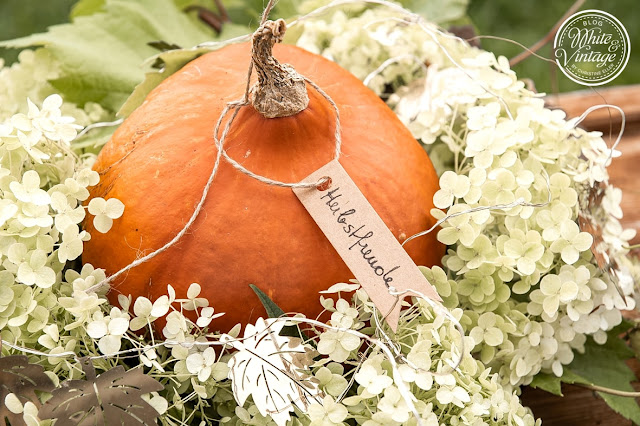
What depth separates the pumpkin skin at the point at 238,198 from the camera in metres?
0.68

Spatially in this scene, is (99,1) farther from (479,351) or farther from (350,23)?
(479,351)

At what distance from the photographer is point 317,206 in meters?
0.69

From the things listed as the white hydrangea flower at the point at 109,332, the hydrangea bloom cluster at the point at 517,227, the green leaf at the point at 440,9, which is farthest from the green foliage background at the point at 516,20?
the white hydrangea flower at the point at 109,332

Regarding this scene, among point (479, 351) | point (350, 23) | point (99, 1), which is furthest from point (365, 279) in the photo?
point (99, 1)

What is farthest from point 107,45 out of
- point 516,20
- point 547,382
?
point 516,20

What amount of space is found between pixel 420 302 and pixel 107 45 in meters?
0.75

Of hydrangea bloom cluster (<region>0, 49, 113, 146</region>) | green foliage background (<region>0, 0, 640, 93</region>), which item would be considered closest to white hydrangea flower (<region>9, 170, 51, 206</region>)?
hydrangea bloom cluster (<region>0, 49, 113, 146</region>)

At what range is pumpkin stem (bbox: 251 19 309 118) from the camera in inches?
26.0

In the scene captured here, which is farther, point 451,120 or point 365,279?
point 451,120

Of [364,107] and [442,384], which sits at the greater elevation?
[364,107]

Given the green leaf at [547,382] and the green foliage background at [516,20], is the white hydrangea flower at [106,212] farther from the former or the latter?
the green foliage background at [516,20]

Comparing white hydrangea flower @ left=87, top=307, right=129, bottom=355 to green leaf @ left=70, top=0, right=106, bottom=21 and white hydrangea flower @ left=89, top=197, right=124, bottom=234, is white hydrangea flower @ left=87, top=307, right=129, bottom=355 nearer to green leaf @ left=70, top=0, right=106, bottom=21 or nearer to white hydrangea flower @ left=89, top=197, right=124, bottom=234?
white hydrangea flower @ left=89, top=197, right=124, bottom=234

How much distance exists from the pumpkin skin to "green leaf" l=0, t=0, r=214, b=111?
0.38 meters

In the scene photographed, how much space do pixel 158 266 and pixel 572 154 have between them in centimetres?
51
